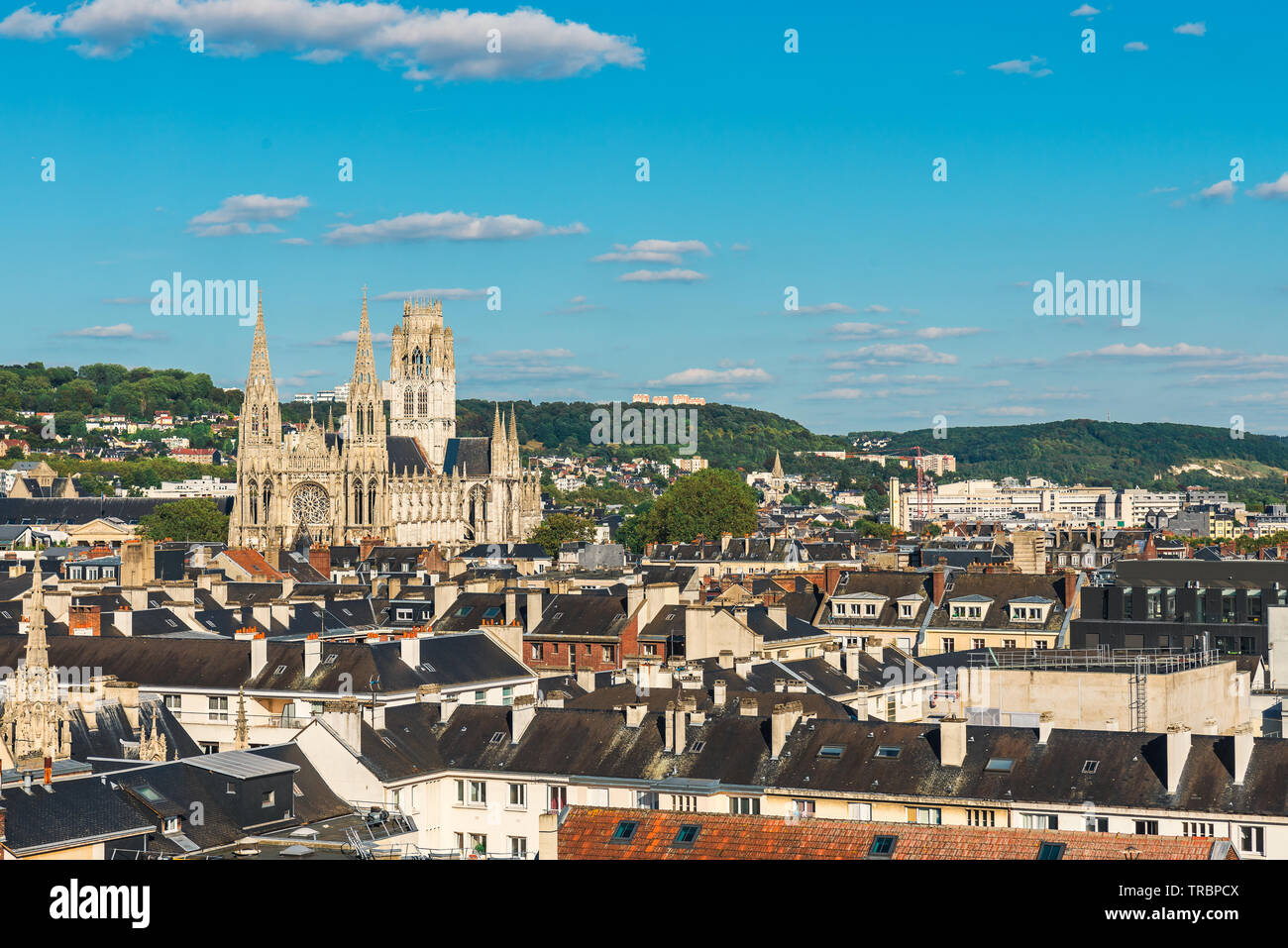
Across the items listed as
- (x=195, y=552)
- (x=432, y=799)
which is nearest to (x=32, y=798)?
(x=432, y=799)

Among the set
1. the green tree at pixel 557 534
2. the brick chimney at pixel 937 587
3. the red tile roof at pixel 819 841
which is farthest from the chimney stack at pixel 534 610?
the green tree at pixel 557 534

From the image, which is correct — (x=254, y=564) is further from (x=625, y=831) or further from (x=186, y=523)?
(x=625, y=831)

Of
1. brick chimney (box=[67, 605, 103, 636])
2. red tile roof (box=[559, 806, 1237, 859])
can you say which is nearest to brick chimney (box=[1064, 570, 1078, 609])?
brick chimney (box=[67, 605, 103, 636])

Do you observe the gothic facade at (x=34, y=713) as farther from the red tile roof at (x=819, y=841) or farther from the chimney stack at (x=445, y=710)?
the chimney stack at (x=445, y=710)

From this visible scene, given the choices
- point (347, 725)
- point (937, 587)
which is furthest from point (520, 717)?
point (937, 587)
